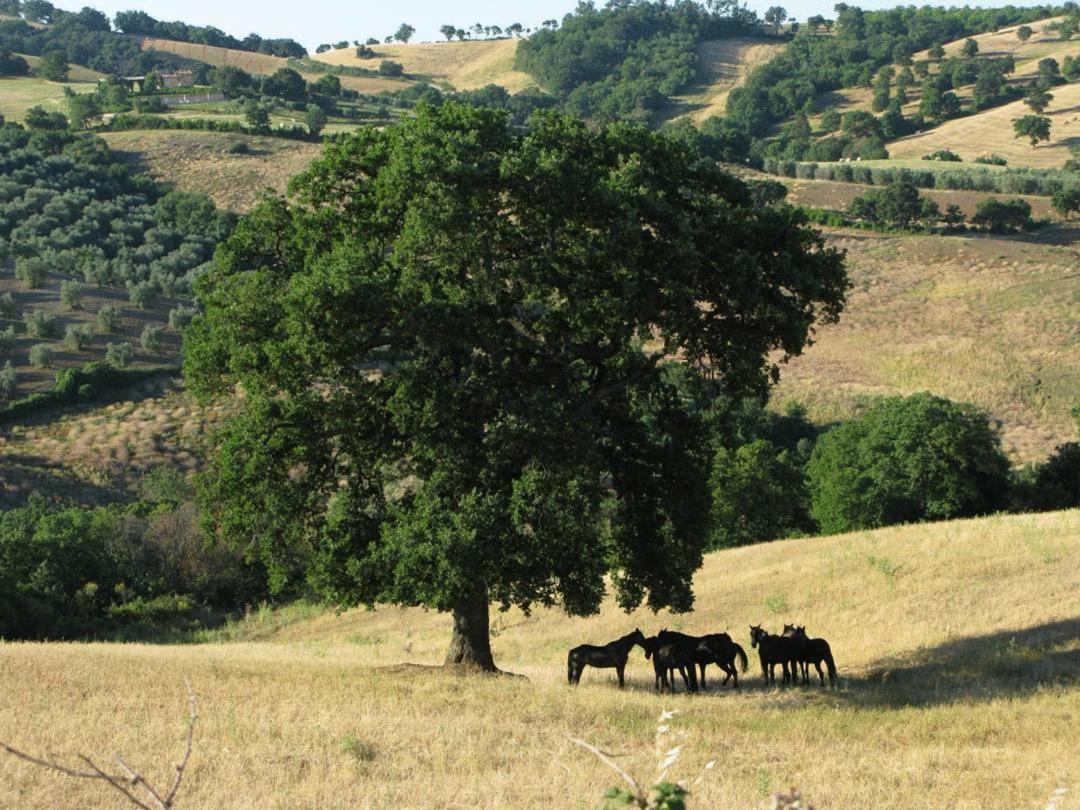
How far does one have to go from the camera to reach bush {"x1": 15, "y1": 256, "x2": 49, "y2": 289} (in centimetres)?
9069

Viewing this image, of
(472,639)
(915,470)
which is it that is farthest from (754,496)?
(472,639)

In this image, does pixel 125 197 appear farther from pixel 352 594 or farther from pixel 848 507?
pixel 352 594

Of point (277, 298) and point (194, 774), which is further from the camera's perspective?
point (277, 298)

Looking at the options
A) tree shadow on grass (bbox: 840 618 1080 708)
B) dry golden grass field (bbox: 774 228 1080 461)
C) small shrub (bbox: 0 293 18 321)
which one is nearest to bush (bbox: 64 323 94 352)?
small shrub (bbox: 0 293 18 321)

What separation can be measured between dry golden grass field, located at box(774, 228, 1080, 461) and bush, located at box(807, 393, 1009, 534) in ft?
59.5

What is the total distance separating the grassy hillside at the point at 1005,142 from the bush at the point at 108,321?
131 metres

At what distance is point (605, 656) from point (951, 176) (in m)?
138

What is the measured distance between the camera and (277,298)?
2238 centimetres

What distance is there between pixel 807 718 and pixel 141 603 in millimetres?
39308

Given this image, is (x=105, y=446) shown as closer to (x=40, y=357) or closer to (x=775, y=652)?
(x=40, y=357)

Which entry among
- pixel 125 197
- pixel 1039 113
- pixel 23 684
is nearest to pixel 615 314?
pixel 23 684

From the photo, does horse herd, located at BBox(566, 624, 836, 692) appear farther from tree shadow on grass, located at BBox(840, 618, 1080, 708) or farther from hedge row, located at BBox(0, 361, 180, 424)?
hedge row, located at BBox(0, 361, 180, 424)

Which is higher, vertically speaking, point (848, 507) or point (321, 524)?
point (321, 524)

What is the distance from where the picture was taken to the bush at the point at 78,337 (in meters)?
81.1
